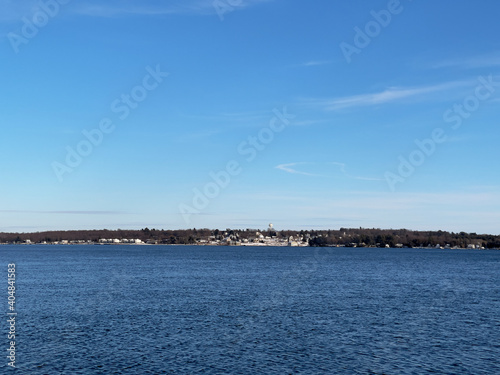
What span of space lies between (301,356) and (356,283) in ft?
248

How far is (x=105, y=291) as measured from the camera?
99000 millimetres

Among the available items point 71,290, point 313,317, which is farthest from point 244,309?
point 71,290

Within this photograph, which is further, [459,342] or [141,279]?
A: [141,279]

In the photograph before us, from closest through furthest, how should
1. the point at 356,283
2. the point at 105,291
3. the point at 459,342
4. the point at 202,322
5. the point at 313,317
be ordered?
1. the point at 459,342
2. the point at 202,322
3. the point at 313,317
4. the point at 105,291
5. the point at 356,283

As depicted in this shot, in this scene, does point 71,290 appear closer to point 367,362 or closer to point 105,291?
point 105,291

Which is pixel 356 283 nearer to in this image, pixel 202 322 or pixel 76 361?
pixel 202 322

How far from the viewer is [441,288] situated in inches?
4444

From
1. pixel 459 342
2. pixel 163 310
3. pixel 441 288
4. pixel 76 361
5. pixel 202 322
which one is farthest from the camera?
pixel 441 288

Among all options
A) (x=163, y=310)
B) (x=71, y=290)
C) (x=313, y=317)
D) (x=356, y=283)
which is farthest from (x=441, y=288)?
(x=71, y=290)

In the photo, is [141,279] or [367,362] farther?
[141,279]

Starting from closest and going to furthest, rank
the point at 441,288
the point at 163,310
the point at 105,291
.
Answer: the point at 163,310, the point at 105,291, the point at 441,288

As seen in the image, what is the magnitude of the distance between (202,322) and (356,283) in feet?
215

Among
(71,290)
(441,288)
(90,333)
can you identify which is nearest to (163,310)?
(90,333)

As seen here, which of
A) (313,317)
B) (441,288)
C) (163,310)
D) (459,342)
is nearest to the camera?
(459,342)
